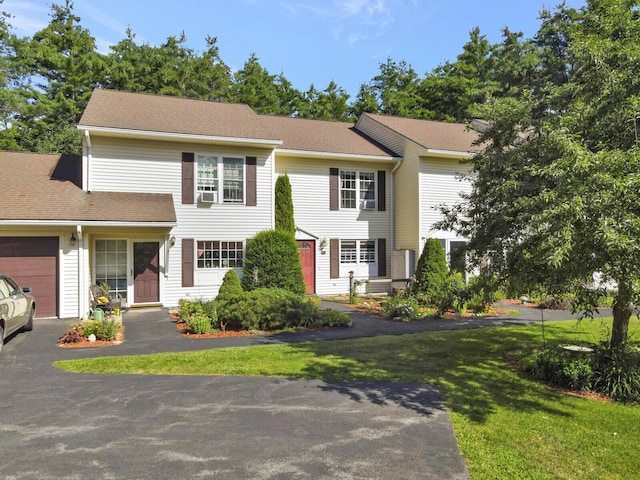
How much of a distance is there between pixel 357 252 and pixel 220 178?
252 inches

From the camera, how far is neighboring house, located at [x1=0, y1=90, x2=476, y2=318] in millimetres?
12227

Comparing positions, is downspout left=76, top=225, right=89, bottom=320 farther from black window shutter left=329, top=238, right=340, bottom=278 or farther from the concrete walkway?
black window shutter left=329, top=238, right=340, bottom=278

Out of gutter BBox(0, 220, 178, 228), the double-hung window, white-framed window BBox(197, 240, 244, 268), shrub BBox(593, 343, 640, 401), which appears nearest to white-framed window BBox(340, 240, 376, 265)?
the double-hung window

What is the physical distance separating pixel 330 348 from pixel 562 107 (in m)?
5.81

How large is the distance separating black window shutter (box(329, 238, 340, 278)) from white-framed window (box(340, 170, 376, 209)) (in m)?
1.55

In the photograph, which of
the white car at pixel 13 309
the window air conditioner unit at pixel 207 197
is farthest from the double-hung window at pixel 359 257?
A: the white car at pixel 13 309

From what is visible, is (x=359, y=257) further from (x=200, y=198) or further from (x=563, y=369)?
(x=563, y=369)

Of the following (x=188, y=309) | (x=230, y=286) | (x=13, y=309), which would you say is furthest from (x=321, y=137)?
(x=13, y=309)

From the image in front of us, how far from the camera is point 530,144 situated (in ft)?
20.0

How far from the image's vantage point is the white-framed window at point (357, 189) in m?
17.5

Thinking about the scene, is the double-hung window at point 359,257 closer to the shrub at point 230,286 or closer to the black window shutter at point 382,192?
the black window shutter at point 382,192

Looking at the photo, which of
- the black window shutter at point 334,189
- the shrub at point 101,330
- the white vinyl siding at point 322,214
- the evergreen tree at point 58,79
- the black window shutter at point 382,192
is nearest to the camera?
the shrub at point 101,330

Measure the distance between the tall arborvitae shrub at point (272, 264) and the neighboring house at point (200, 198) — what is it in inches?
41.4

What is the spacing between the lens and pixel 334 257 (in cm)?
1720
